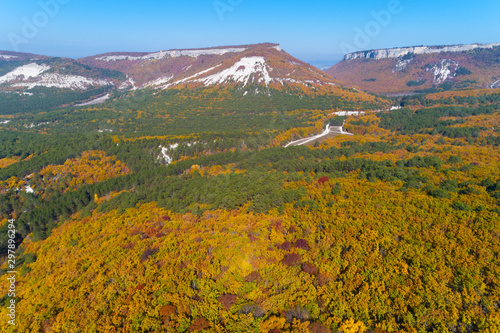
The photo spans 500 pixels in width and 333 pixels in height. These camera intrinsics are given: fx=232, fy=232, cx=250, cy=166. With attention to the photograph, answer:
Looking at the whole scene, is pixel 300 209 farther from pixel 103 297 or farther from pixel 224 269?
pixel 103 297

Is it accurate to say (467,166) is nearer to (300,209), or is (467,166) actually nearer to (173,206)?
(300,209)

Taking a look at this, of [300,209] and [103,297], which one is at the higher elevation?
[300,209]

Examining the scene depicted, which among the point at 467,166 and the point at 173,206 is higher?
the point at 467,166

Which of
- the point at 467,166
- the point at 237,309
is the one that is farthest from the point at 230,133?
the point at 237,309

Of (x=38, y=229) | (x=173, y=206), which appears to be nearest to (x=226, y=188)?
(x=173, y=206)

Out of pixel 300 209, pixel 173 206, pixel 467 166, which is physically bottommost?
pixel 173 206

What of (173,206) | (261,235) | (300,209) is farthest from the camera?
(173,206)

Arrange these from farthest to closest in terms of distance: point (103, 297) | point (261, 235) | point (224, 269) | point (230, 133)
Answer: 1. point (230, 133)
2. point (261, 235)
3. point (224, 269)
4. point (103, 297)

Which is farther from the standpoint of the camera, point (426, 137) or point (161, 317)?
point (426, 137)

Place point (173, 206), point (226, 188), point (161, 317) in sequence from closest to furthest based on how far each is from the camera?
point (161, 317) → point (173, 206) → point (226, 188)
